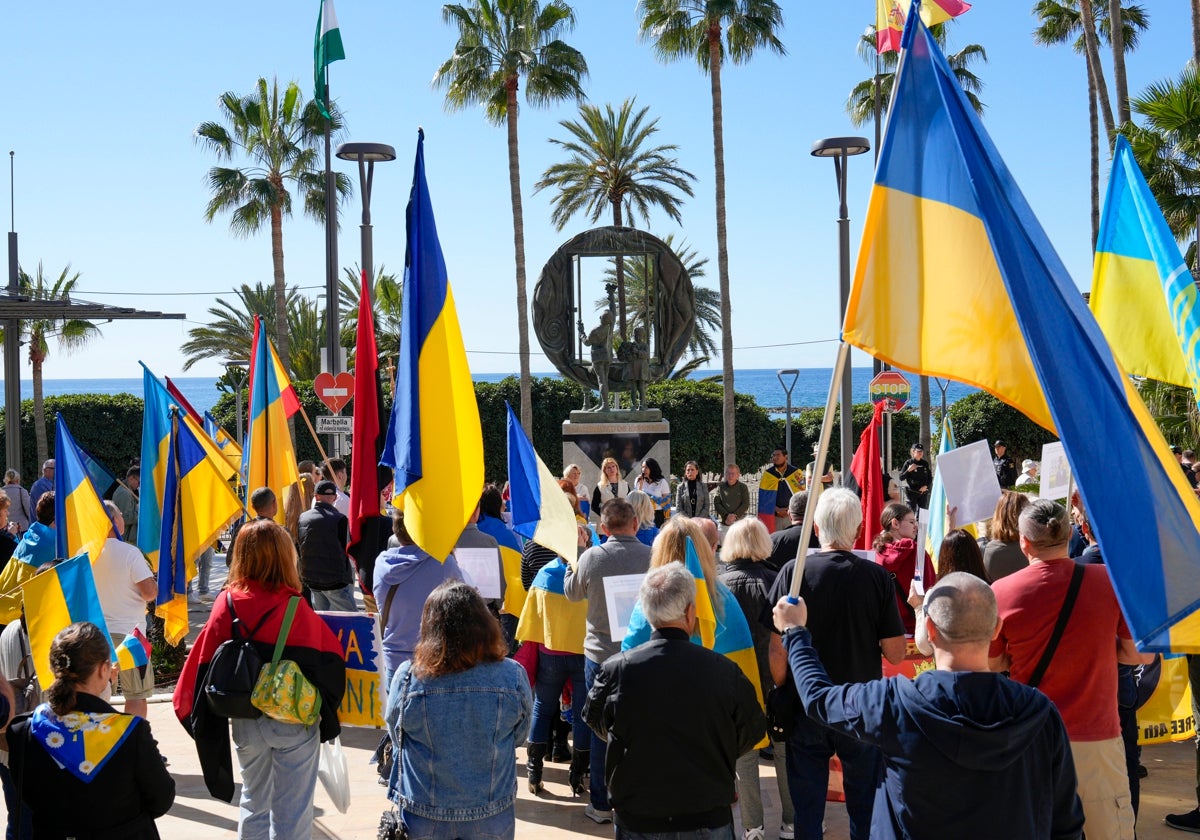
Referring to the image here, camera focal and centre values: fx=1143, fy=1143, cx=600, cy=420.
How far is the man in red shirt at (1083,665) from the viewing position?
170 inches

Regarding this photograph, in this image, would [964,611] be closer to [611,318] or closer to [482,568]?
[482,568]

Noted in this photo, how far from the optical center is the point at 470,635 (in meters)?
3.90

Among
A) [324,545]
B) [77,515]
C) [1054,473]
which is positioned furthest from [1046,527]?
[324,545]

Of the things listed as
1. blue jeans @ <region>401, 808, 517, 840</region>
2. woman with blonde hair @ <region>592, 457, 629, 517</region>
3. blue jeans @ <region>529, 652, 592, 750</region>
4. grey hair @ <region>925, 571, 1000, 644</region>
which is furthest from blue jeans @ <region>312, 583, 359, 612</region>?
grey hair @ <region>925, 571, 1000, 644</region>

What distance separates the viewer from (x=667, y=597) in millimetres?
4016

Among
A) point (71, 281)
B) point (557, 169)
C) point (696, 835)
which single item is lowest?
point (696, 835)

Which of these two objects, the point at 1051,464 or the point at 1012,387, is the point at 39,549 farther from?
the point at 1051,464

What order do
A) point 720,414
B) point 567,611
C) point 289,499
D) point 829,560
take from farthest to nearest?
point 720,414
point 289,499
point 567,611
point 829,560

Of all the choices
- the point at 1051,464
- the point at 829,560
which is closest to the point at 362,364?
the point at 829,560

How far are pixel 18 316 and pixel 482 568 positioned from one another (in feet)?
34.8

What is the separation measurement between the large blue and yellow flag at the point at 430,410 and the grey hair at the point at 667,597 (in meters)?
1.90

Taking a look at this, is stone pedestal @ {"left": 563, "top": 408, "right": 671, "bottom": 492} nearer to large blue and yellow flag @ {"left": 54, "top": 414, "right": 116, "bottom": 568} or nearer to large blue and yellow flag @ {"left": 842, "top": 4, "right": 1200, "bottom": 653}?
large blue and yellow flag @ {"left": 54, "top": 414, "right": 116, "bottom": 568}

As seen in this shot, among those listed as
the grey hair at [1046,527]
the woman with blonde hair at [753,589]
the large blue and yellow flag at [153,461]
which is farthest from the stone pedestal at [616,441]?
the grey hair at [1046,527]

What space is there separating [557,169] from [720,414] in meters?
11.1
